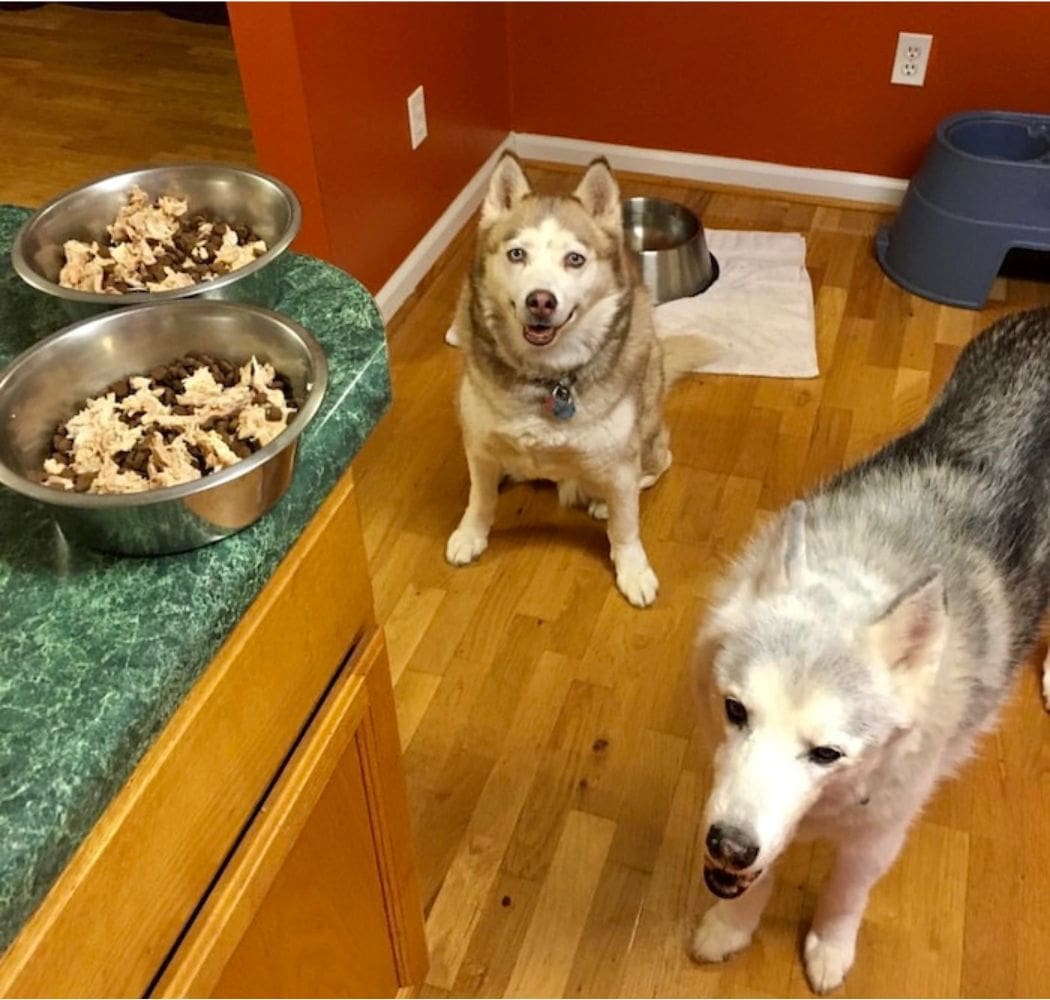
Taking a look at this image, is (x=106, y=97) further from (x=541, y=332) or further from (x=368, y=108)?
(x=541, y=332)

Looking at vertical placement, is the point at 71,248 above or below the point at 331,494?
above

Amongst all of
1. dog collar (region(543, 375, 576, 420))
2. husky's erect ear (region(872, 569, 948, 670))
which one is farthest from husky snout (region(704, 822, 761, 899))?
dog collar (region(543, 375, 576, 420))

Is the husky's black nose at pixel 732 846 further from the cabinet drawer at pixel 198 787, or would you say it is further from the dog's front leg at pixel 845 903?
the cabinet drawer at pixel 198 787

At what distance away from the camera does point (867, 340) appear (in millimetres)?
2879

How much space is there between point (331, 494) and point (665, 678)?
1.24 meters

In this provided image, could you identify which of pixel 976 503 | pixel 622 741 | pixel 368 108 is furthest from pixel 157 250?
pixel 368 108

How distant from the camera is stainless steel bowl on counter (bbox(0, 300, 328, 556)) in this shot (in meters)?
0.75

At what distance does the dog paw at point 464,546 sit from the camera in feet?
7.48

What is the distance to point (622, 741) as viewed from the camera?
1939mm

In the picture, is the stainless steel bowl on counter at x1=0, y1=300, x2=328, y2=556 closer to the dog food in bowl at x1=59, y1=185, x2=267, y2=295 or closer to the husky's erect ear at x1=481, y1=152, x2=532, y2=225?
the dog food in bowl at x1=59, y1=185, x2=267, y2=295

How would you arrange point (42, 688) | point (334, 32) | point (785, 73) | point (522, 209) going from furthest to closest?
1. point (785, 73)
2. point (334, 32)
3. point (522, 209)
4. point (42, 688)

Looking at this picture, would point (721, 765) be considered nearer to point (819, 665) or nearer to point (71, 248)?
point (819, 665)

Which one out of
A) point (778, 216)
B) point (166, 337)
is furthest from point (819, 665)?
point (778, 216)

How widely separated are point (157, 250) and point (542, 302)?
35.0 inches
